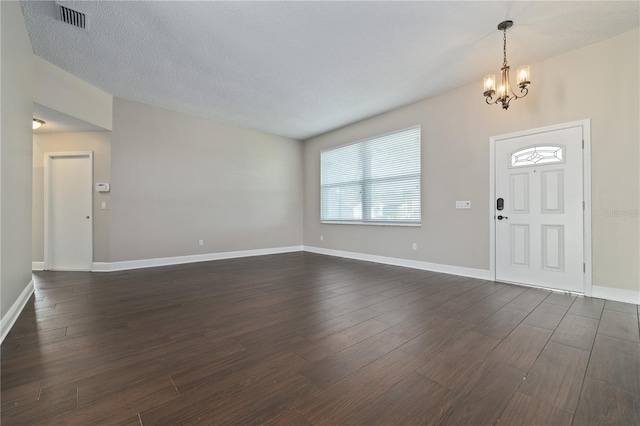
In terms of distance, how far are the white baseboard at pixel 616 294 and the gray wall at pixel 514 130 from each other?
2.2 inches

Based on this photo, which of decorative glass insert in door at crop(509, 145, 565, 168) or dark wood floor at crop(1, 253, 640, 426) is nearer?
dark wood floor at crop(1, 253, 640, 426)

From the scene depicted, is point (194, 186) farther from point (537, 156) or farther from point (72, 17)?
point (537, 156)

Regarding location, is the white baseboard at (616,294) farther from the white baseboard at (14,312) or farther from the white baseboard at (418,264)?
the white baseboard at (14,312)

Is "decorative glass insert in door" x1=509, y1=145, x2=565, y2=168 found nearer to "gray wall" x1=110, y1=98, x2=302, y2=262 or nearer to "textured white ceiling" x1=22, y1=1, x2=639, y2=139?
"textured white ceiling" x1=22, y1=1, x2=639, y2=139

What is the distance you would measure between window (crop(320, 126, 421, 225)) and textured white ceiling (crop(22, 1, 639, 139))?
3.29ft

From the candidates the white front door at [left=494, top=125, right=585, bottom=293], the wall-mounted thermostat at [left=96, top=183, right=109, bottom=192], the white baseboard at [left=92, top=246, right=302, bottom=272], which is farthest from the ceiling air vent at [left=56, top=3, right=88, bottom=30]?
the white front door at [left=494, top=125, right=585, bottom=293]

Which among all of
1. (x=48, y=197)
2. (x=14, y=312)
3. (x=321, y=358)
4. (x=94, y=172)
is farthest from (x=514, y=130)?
(x=48, y=197)

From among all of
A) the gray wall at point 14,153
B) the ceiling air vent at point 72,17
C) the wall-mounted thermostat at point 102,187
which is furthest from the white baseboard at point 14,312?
the ceiling air vent at point 72,17

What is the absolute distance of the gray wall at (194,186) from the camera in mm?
4605

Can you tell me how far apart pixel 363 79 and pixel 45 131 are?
535 cm

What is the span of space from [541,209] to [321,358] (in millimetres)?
3515

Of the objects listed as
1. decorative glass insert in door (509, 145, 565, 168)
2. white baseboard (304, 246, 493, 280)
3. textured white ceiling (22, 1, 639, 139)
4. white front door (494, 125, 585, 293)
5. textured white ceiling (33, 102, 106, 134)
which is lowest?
white baseboard (304, 246, 493, 280)

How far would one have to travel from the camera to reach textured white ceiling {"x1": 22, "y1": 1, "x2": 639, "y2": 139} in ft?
8.20

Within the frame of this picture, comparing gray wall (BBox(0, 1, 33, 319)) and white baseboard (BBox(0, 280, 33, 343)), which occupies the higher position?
gray wall (BBox(0, 1, 33, 319))
